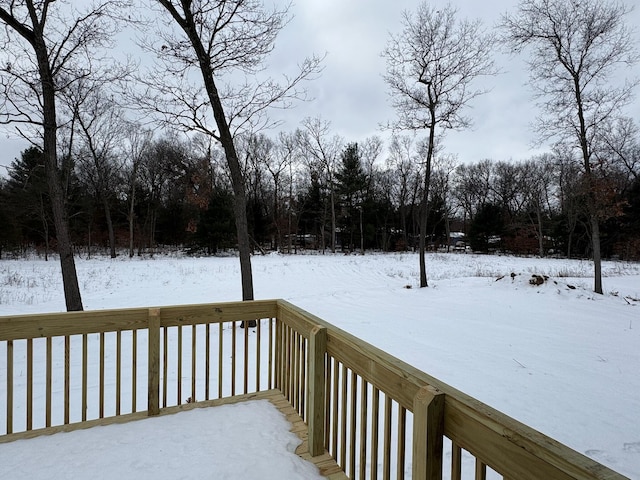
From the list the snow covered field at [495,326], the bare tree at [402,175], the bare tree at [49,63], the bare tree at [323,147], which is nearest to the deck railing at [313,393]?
the snow covered field at [495,326]

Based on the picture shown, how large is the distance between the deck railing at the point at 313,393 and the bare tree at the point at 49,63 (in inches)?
83.5

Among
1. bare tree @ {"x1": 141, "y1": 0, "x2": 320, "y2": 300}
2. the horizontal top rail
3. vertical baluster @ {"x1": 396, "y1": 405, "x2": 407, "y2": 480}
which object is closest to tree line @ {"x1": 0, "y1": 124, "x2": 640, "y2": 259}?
bare tree @ {"x1": 141, "y1": 0, "x2": 320, "y2": 300}

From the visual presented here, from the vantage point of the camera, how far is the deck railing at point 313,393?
3.37 feet

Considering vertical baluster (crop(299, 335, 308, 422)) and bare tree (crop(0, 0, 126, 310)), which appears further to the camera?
bare tree (crop(0, 0, 126, 310))

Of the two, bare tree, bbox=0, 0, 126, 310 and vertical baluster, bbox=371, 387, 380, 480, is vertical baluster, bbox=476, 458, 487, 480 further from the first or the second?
bare tree, bbox=0, 0, 126, 310

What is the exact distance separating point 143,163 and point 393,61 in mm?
20258

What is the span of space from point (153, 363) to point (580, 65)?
1101 centimetres

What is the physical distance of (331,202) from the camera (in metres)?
26.1

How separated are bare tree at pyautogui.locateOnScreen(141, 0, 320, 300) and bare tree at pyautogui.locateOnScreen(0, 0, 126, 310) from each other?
48.6 inches

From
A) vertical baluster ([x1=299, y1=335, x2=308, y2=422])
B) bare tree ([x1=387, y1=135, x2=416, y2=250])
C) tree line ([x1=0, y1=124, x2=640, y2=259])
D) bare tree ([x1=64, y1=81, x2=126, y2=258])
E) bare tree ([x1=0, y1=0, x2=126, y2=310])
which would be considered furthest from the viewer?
bare tree ([x1=387, y1=135, x2=416, y2=250])

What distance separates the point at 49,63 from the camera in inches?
221

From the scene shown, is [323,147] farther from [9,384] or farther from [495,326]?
[9,384]

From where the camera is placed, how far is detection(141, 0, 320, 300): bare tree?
5.71 m

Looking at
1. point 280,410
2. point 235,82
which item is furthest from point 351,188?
point 280,410
